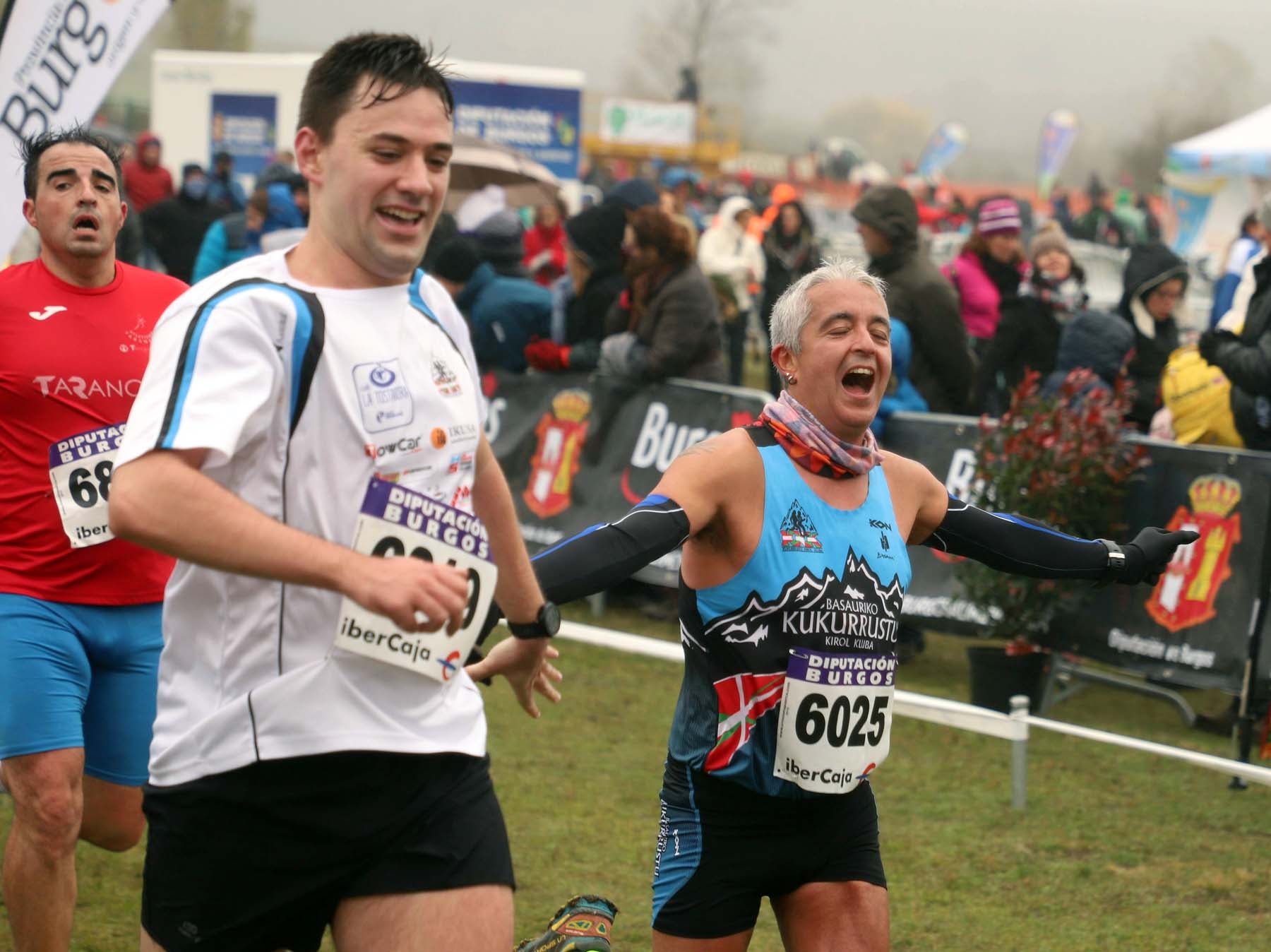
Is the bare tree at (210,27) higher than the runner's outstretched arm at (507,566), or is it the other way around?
the runner's outstretched arm at (507,566)

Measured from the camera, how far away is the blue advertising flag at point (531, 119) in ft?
81.7

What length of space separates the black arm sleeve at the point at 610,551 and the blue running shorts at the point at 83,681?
57.4 inches

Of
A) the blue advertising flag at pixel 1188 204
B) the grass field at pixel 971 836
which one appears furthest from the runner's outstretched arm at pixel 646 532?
the blue advertising flag at pixel 1188 204

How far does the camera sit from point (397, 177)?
9.02 feet

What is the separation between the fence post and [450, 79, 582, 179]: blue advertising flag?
1945cm

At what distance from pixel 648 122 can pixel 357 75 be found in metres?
49.3

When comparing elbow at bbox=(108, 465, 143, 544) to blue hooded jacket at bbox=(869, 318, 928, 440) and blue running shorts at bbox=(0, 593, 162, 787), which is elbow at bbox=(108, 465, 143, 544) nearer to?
blue running shorts at bbox=(0, 593, 162, 787)

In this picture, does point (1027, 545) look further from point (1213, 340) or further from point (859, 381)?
point (1213, 340)

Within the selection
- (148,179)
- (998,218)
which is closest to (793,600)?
(998,218)

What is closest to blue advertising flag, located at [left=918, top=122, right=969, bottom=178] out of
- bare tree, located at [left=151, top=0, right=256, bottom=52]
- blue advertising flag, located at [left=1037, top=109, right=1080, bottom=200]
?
blue advertising flag, located at [left=1037, top=109, right=1080, bottom=200]

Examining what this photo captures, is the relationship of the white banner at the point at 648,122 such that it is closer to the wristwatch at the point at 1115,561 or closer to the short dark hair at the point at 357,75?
the wristwatch at the point at 1115,561

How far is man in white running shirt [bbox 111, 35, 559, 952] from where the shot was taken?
271 cm

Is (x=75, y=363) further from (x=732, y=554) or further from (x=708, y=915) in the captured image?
(x=708, y=915)

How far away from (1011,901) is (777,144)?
103706 millimetres
